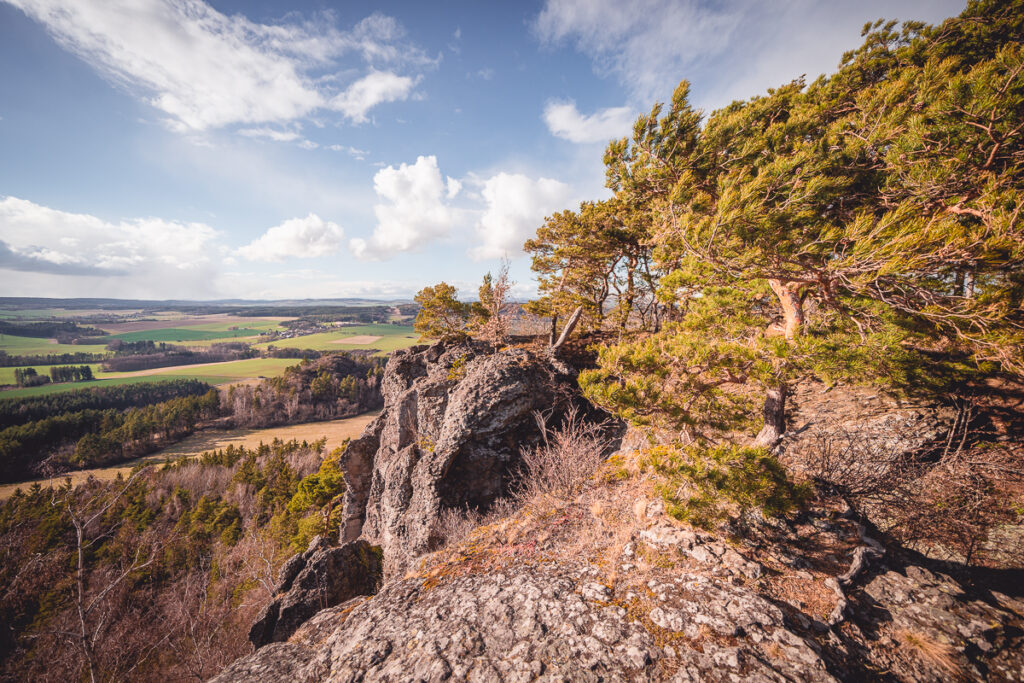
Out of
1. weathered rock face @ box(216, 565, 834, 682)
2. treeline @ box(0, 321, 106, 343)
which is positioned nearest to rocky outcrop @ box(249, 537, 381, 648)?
weathered rock face @ box(216, 565, 834, 682)

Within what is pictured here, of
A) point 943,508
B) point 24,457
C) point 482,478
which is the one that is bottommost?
point 24,457

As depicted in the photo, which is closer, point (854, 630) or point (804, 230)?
point (854, 630)

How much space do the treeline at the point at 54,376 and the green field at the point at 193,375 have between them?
107 inches

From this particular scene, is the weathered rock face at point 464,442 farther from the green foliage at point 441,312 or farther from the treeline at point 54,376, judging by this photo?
the treeline at point 54,376

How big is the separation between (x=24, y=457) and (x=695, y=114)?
3285 inches

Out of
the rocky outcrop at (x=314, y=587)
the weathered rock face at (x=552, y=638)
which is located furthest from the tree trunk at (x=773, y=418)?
the rocky outcrop at (x=314, y=587)

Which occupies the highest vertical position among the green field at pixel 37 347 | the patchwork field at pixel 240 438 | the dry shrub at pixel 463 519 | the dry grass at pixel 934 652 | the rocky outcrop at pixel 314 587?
the dry grass at pixel 934 652

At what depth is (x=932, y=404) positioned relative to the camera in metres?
6.77

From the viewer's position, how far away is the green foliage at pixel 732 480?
4.51m

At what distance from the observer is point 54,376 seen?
86.6 metres

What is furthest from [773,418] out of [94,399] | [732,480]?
[94,399]

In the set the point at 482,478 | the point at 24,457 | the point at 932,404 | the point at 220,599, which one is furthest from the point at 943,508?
the point at 24,457

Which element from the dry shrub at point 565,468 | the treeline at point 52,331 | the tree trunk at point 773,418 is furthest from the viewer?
the treeline at point 52,331

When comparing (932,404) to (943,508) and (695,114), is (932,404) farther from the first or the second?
(695,114)
